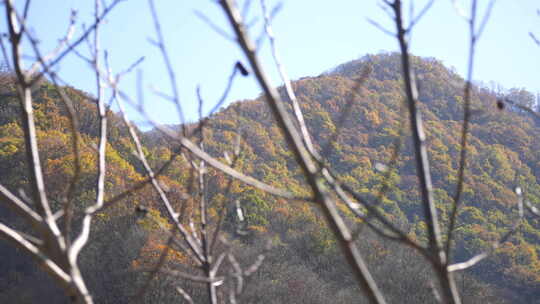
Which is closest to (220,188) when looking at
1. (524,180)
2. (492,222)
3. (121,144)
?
(121,144)

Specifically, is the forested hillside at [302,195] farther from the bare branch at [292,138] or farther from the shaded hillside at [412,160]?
the bare branch at [292,138]

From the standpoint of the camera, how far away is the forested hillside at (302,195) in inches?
377

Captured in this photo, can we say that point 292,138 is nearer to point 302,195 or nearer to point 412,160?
point 302,195

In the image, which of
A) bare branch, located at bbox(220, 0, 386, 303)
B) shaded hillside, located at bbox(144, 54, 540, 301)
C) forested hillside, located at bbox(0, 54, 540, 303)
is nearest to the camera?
bare branch, located at bbox(220, 0, 386, 303)

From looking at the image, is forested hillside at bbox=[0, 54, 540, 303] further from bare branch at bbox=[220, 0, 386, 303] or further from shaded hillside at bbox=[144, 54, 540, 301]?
bare branch at bbox=[220, 0, 386, 303]

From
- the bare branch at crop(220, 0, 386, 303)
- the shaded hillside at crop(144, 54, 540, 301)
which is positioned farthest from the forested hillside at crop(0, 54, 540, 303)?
the bare branch at crop(220, 0, 386, 303)

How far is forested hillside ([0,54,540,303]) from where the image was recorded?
959 cm

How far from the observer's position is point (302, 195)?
915 cm

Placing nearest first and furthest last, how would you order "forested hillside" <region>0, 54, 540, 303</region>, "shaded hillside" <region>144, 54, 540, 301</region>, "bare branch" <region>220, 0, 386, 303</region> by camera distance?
"bare branch" <region>220, 0, 386, 303</region>
"forested hillside" <region>0, 54, 540, 303</region>
"shaded hillside" <region>144, 54, 540, 301</region>

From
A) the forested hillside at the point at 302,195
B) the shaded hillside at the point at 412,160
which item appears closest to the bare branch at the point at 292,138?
the forested hillside at the point at 302,195

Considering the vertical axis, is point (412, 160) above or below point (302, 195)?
below

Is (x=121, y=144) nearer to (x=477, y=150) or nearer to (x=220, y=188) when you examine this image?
(x=220, y=188)

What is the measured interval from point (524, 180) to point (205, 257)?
1919 cm

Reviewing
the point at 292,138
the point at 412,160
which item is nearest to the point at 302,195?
the point at 292,138
